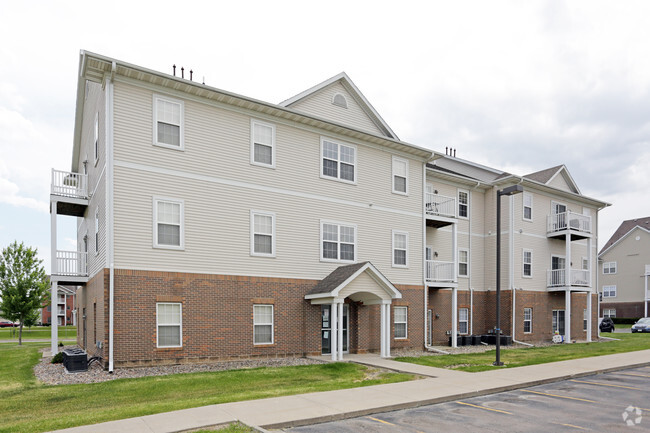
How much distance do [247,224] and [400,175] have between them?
8306 millimetres

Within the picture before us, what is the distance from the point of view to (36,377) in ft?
46.1

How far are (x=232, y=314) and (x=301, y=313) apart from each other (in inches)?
116

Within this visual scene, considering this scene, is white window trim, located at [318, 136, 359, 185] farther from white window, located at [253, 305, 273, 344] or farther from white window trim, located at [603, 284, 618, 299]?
white window trim, located at [603, 284, 618, 299]

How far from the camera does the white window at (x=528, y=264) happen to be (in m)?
28.3

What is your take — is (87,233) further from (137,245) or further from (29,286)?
(29,286)

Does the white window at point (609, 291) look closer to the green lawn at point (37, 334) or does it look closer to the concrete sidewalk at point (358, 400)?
the concrete sidewalk at point (358, 400)

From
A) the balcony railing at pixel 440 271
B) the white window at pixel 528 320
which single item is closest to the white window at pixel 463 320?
the balcony railing at pixel 440 271

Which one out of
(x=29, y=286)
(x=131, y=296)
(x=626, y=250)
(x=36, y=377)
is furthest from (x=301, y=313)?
(x=626, y=250)

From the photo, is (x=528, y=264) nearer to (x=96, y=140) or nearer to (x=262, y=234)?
(x=262, y=234)

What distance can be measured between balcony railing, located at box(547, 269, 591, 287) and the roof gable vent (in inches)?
677

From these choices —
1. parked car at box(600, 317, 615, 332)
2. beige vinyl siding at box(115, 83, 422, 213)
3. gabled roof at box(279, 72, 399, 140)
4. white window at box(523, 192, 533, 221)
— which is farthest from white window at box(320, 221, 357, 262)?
parked car at box(600, 317, 615, 332)

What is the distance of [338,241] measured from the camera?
65.6ft

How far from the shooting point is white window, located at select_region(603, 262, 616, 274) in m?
54.1

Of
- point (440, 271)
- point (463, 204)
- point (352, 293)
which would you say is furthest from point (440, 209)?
point (352, 293)
